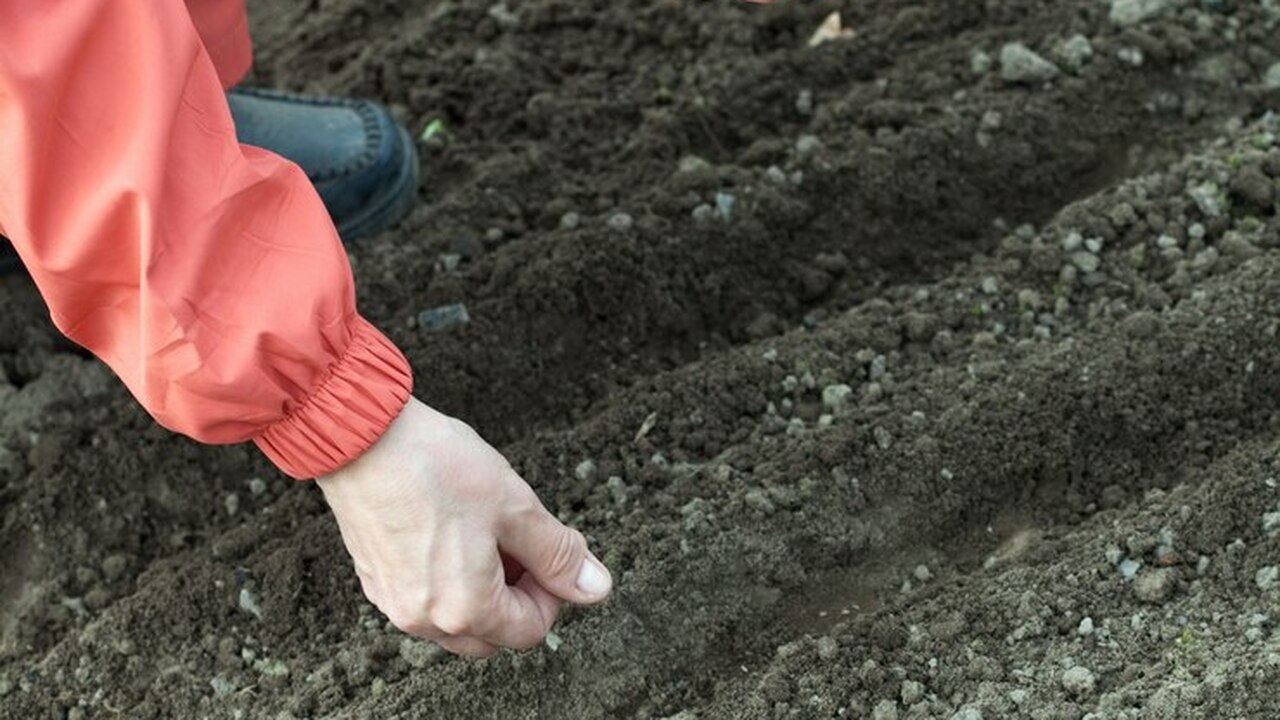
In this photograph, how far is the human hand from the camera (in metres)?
1.66

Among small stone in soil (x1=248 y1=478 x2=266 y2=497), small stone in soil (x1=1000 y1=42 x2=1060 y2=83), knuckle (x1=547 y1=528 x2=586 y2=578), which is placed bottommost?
small stone in soil (x1=248 y1=478 x2=266 y2=497)

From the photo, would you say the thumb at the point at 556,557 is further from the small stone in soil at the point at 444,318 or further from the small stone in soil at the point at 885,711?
the small stone in soil at the point at 444,318

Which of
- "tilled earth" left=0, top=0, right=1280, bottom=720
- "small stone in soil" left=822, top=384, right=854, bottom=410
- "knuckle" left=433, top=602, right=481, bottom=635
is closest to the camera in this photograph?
"knuckle" left=433, top=602, right=481, bottom=635

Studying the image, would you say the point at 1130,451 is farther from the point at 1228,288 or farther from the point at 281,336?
the point at 281,336

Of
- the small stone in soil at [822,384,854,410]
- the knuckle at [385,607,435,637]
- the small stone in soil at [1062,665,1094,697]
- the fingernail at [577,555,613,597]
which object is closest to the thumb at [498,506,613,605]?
the fingernail at [577,555,613,597]

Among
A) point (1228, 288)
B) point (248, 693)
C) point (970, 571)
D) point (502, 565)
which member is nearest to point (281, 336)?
point (502, 565)

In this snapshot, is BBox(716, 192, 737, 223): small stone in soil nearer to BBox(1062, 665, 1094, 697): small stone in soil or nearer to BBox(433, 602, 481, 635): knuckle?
BBox(1062, 665, 1094, 697): small stone in soil

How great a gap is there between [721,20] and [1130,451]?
1.29 meters

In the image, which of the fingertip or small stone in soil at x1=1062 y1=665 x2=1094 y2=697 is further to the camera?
small stone in soil at x1=1062 y1=665 x2=1094 y2=697

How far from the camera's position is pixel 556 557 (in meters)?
1.78

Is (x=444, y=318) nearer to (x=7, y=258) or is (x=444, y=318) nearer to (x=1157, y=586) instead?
(x=7, y=258)

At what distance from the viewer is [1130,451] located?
2.33m

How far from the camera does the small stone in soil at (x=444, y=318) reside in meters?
2.60

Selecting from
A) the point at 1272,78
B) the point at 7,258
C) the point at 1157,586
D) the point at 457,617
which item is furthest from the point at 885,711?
the point at 7,258
